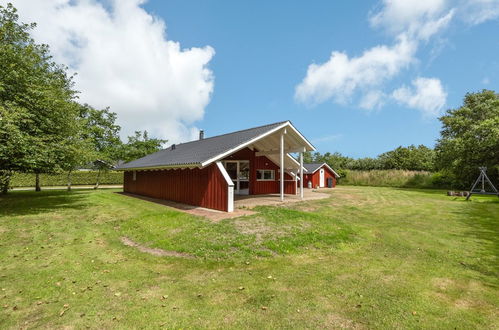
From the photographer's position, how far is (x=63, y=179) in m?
33.6

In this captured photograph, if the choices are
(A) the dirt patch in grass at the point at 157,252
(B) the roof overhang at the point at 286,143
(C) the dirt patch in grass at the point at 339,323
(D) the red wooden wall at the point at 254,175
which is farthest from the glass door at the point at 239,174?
(C) the dirt patch in grass at the point at 339,323

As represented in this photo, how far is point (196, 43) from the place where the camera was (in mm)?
15242

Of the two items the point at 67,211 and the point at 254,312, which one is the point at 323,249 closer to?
the point at 254,312

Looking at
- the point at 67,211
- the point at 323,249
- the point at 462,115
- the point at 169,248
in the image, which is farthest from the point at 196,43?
the point at 462,115

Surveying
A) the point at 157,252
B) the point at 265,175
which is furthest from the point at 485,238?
the point at 265,175

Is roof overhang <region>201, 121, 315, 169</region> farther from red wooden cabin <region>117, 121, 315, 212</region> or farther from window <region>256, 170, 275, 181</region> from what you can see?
window <region>256, 170, 275, 181</region>

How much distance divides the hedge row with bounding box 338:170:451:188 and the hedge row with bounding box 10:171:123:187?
35.0 metres

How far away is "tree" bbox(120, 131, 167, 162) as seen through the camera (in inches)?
1277

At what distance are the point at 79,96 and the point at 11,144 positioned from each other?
11.6m

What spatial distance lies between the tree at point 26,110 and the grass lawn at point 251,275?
3.36 meters

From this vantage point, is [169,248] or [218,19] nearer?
[169,248]

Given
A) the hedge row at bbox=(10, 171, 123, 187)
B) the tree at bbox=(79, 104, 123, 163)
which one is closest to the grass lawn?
the tree at bbox=(79, 104, 123, 163)

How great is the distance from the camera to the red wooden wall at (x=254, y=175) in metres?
17.5

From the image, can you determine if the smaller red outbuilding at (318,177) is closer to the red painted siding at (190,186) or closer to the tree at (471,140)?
the tree at (471,140)
